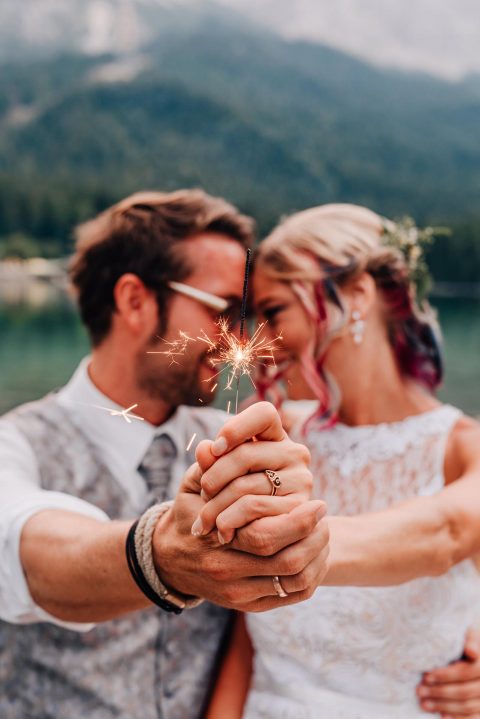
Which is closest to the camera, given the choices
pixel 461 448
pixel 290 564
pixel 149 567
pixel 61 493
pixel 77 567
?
pixel 290 564

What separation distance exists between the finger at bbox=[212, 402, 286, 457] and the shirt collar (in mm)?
1552

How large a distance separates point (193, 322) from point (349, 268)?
0.71 meters

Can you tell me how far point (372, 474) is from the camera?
110 inches

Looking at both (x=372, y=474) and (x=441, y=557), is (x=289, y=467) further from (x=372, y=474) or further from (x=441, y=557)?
(x=372, y=474)

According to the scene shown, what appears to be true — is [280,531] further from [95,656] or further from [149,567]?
[95,656]

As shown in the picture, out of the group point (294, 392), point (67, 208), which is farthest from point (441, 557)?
point (67, 208)

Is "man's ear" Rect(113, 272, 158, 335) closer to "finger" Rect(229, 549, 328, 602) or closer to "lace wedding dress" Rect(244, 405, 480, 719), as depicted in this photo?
"lace wedding dress" Rect(244, 405, 480, 719)

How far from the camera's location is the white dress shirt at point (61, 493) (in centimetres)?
200

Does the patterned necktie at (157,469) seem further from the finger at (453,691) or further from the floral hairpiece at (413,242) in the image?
the floral hairpiece at (413,242)

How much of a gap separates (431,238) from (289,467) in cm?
229

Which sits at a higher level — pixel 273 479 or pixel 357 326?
pixel 273 479

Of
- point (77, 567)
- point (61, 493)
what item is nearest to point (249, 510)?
point (77, 567)

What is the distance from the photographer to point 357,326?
2.76 m

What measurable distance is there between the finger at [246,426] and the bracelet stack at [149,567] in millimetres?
439
